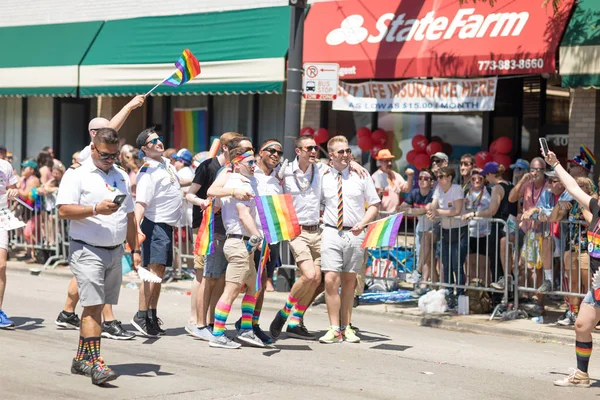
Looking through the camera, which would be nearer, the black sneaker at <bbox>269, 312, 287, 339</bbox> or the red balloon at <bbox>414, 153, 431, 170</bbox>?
the black sneaker at <bbox>269, 312, 287, 339</bbox>

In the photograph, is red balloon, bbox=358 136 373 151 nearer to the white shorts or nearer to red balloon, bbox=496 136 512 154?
red balloon, bbox=496 136 512 154

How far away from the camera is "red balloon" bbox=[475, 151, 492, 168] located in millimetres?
15656

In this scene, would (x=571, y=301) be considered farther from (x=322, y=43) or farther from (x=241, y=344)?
(x=322, y=43)

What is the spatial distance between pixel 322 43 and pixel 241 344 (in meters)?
7.84

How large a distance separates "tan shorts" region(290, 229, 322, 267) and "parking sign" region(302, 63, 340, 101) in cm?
372

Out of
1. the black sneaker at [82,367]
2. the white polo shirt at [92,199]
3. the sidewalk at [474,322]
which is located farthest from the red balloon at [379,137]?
the black sneaker at [82,367]

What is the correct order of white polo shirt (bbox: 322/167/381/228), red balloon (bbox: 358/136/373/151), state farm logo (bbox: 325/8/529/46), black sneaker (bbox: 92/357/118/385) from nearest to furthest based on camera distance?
black sneaker (bbox: 92/357/118/385)
white polo shirt (bbox: 322/167/381/228)
state farm logo (bbox: 325/8/529/46)
red balloon (bbox: 358/136/373/151)

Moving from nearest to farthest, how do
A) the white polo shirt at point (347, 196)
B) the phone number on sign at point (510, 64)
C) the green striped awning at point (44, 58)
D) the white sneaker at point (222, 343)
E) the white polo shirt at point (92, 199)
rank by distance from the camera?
1. the white polo shirt at point (92, 199)
2. the white sneaker at point (222, 343)
3. the white polo shirt at point (347, 196)
4. the phone number on sign at point (510, 64)
5. the green striped awning at point (44, 58)

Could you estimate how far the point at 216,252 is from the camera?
10.4 metres

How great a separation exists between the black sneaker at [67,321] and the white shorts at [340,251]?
2.72 meters

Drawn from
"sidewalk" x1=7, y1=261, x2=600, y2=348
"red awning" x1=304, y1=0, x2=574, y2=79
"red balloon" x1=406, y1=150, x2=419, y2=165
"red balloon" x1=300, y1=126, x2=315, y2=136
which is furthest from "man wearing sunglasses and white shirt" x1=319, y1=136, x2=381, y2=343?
"red balloon" x1=300, y1=126, x2=315, y2=136

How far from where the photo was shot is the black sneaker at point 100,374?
26.6 feet

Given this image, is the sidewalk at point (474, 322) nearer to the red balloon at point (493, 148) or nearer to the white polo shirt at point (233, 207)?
the red balloon at point (493, 148)

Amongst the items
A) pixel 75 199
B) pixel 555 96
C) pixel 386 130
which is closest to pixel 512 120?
pixel 555 96
